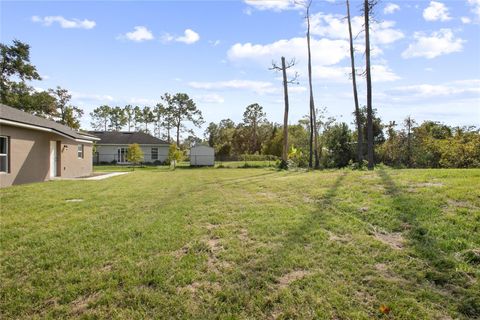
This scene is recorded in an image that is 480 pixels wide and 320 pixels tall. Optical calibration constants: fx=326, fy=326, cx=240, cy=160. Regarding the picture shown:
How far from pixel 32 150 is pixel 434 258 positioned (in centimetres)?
1471

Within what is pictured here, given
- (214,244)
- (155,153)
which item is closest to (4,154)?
(214,244)

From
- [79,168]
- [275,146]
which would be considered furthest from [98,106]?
[79,168]

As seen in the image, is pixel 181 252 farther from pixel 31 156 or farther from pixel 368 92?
pixel 368 92

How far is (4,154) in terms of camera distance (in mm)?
11695

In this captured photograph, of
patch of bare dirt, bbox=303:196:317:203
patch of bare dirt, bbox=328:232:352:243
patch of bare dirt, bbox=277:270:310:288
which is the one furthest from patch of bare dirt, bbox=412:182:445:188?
patch of bare dirt, bbox=277:270:310:288

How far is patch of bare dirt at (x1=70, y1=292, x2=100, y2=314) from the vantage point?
306cm

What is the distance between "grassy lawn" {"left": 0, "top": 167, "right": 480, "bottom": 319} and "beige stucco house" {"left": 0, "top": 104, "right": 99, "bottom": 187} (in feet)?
19.7

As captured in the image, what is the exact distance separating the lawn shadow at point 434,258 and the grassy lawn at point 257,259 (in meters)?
0.01

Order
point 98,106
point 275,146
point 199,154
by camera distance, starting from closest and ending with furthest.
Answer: point 199,154, point 275,146, point 98,106

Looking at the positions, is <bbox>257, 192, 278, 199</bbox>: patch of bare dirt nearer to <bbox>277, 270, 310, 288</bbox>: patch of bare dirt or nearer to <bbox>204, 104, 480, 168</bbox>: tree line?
<bbox>277, 270, 310, 288</bbox>: patch of bare dirt

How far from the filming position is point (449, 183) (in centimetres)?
693

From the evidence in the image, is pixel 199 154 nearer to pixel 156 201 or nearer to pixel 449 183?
pixel 156 201

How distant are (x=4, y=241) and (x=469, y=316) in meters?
5.98

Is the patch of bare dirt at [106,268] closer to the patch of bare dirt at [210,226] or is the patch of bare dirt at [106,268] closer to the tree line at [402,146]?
the patch of bare dirt at [210,226]
